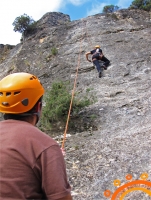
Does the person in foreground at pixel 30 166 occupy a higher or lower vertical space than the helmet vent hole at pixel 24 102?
lower

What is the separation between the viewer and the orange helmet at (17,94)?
165 centimetres

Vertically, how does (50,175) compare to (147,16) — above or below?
below

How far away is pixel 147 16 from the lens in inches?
622

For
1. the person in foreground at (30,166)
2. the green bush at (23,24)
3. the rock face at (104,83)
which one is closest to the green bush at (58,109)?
the rock face at (104,83)

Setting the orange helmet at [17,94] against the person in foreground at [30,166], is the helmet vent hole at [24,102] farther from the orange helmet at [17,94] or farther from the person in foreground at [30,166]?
the person in foreground at [30,166]

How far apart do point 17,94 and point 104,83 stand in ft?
23.8

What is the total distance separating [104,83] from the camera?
8.76 m

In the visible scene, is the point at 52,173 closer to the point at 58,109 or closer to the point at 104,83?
the point at 58,109

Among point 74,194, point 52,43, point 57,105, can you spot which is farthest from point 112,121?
point 52,43

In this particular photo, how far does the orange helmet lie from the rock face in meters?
2.11

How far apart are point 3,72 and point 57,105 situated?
8846 mm

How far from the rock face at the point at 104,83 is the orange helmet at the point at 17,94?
2115mm

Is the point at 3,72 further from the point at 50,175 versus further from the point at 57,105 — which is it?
the point at 50,175

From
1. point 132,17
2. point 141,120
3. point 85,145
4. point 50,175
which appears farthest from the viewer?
point 132,17
